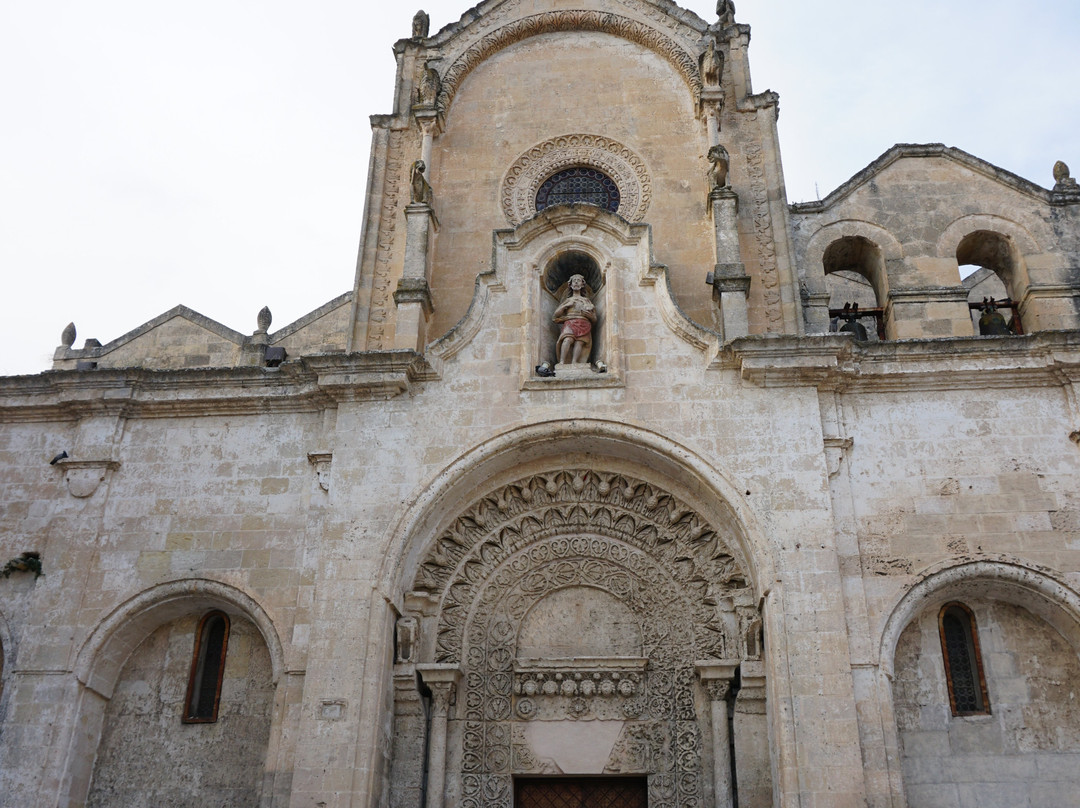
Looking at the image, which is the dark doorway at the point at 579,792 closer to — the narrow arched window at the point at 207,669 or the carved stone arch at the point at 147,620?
the carved stone arch at the point at 147,620

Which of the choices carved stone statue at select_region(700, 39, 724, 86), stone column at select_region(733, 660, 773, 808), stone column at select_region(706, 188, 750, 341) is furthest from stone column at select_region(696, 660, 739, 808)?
carved stone statue at select_region(700, 39, 724, 86)

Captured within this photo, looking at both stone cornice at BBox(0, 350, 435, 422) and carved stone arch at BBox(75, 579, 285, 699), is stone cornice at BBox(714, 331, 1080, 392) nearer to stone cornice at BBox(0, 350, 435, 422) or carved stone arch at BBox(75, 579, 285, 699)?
stone cornice at BBox(0, 350, 435, 422)

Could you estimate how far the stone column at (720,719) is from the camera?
11.3 metres

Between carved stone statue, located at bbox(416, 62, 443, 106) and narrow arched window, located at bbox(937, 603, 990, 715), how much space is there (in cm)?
1055

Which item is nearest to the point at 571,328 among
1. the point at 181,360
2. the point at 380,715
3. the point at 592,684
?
the point at 592,684

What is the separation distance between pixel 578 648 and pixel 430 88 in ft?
29.8

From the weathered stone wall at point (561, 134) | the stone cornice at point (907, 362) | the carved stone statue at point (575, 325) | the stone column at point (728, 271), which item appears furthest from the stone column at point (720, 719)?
the weathered stone wall at point (561, 134)

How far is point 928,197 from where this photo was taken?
597 inches

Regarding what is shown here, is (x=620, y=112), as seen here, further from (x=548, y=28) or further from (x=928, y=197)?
(x=928, y=197)

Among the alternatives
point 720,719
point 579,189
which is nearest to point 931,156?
point 579,189

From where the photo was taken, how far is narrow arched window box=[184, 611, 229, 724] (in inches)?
489

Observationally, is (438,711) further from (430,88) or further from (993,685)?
(430,88)

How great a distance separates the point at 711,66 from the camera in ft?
50.8

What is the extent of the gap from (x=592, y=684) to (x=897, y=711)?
3459mm
